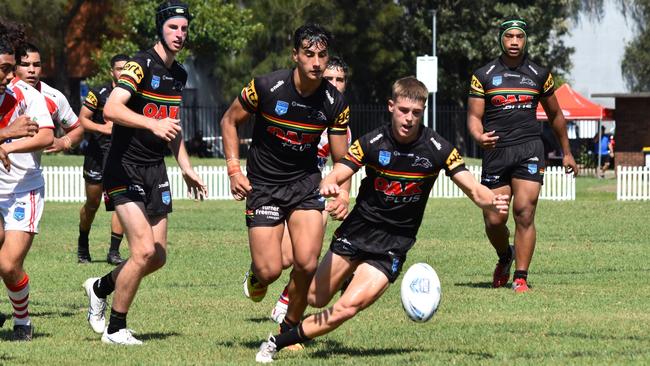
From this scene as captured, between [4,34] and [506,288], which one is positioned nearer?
[4,34]

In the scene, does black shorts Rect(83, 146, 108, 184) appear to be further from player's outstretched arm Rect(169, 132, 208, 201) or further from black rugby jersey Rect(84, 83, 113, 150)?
player's outstretched arm Rect(169, 132, 208, 201)

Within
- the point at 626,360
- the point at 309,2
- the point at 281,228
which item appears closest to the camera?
the point at 626,360

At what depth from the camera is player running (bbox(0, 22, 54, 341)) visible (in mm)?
9273

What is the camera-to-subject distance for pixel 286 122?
366 inches

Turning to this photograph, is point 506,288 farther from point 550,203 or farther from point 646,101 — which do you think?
point 646,101

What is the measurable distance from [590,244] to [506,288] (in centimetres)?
577

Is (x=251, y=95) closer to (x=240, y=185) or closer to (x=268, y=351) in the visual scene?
(x=240, y=185)

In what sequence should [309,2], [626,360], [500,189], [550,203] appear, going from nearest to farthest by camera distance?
[626,360] < [500,189] < [550,203] < [309,2]

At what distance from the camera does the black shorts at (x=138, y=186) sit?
9.45 meters

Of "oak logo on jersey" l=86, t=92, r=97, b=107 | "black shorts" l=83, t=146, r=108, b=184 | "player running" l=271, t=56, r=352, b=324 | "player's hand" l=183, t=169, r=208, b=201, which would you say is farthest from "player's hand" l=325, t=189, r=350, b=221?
"black shorts" l=83, t=146, r=108, b=184

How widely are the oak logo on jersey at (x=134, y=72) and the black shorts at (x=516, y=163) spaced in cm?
452

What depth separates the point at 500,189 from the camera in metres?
12.8

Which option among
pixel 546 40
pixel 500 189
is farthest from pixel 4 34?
pixel 546 40

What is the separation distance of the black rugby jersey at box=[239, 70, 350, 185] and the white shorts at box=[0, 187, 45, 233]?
164 centimetres
